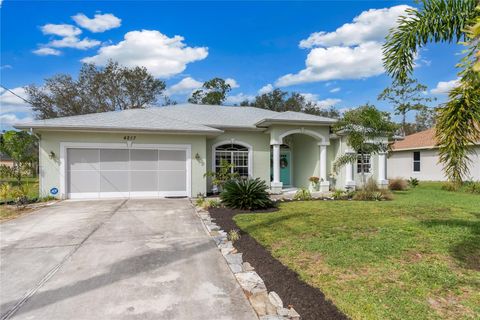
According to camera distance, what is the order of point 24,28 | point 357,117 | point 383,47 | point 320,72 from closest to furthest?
point 383,47, point 357,117, point 24,28, point 320,72

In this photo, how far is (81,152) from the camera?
41.2ft

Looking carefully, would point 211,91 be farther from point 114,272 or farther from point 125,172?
point 114,272

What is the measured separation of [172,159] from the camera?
1338 centimetres

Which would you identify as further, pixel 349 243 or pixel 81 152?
pixel 81 152

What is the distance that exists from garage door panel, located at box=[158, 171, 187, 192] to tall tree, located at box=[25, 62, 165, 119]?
24134 mm

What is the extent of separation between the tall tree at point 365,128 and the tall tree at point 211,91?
27.2 meters

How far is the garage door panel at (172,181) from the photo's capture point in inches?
523

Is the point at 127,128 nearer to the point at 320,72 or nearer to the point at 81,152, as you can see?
the point at 81,152

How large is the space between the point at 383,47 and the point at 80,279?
22.0 ft

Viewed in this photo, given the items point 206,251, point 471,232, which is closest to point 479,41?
point 206,251

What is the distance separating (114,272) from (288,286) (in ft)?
8.95

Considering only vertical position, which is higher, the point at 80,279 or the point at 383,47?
the point at 383,47

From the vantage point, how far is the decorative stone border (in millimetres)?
3262

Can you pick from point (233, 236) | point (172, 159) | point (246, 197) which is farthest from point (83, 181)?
point (233, 236)
